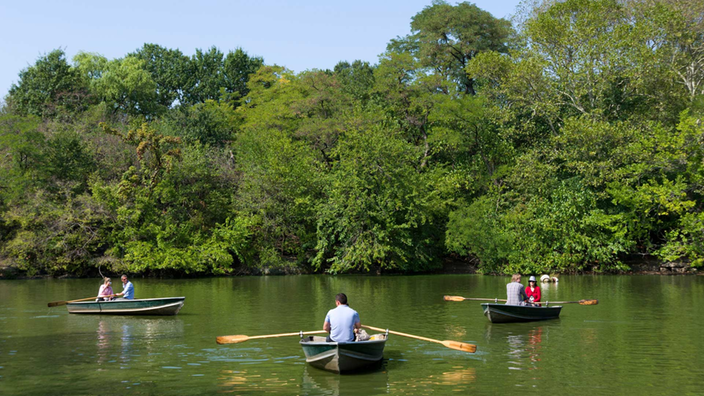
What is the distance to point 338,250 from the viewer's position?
43.2 metres

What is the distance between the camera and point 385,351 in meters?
15.8

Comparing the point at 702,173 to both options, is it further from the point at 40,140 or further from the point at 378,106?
the point at 40,140

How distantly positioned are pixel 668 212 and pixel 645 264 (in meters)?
4.32

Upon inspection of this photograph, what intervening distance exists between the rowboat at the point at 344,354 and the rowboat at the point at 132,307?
9511mm

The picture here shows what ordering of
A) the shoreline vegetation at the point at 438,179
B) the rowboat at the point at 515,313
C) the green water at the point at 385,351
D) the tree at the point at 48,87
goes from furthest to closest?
1. the tree at the point at 48,87
2. the shoreline vegetation at the point at 438,179
3. the rowboat at the point at 515,313
4. the green water at the point at 385,351

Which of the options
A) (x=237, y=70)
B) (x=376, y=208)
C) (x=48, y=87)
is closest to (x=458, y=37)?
(x=376, y=208)

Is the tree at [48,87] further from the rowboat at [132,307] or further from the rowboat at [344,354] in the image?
the rowboat at [344,354]

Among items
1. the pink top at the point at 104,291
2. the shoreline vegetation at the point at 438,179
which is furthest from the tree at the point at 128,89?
the pink top at the point at 104,291

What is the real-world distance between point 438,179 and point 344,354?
3438 cm

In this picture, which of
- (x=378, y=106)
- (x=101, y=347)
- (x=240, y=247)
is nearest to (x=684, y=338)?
(x=101, y=347)

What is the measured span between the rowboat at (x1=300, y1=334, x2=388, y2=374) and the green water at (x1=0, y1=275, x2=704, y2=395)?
0.23 m

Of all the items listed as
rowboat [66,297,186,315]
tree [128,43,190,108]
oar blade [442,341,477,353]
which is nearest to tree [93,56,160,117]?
tree [128,43,190,108]

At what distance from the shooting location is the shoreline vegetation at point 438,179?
130 ft

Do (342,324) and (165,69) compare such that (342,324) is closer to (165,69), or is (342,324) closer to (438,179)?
(438,179)
